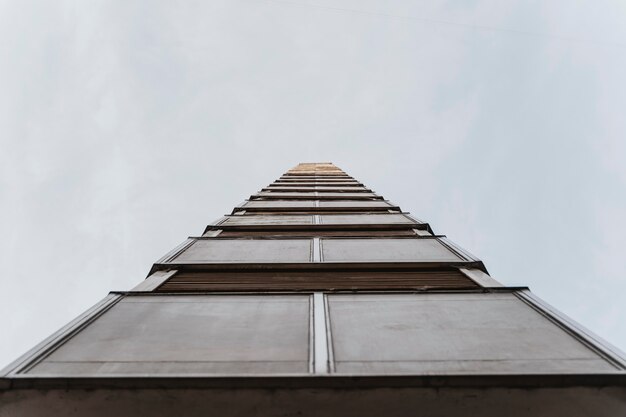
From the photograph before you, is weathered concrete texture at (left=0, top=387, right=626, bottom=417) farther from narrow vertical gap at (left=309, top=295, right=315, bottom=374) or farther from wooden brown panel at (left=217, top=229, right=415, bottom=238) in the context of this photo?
wooden brown panel at (left=217, top=229, right=415, bottom=238)

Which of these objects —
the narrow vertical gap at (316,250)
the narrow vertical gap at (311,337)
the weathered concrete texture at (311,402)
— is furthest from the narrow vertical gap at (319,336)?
the narrow vertical gap at (316,250)

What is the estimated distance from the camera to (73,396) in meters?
2.31

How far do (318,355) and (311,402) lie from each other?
0.38 m

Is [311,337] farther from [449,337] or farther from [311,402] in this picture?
[449,337]

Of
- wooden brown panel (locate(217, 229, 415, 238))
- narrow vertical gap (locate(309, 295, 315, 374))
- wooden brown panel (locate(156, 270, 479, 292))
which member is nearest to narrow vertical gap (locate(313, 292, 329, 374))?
narrow vertical gap (locate(309, 295, 315, 374))

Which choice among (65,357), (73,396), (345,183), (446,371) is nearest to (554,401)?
(446,371)

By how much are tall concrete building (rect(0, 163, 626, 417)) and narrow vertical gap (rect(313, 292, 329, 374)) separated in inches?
0.5

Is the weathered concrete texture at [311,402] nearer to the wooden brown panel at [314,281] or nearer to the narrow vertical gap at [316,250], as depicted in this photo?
the wooden brown panel at [314,281]

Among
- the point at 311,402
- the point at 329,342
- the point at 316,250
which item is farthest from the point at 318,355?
the point at 316,250

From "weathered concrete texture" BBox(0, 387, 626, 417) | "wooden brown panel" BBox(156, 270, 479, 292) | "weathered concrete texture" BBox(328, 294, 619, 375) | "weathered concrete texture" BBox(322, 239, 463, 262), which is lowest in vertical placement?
"weathered concrete texture" BBox(0, 387, 626, 417)

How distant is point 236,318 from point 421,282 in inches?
81.9

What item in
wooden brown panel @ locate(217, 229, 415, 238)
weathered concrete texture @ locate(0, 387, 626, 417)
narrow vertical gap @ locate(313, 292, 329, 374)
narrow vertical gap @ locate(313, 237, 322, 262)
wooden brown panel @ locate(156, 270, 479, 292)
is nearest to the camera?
weathered concrete texture @ locate(0, 387, 626, 417)

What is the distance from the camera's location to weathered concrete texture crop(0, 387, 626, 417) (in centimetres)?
230

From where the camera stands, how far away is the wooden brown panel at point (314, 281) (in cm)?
436
